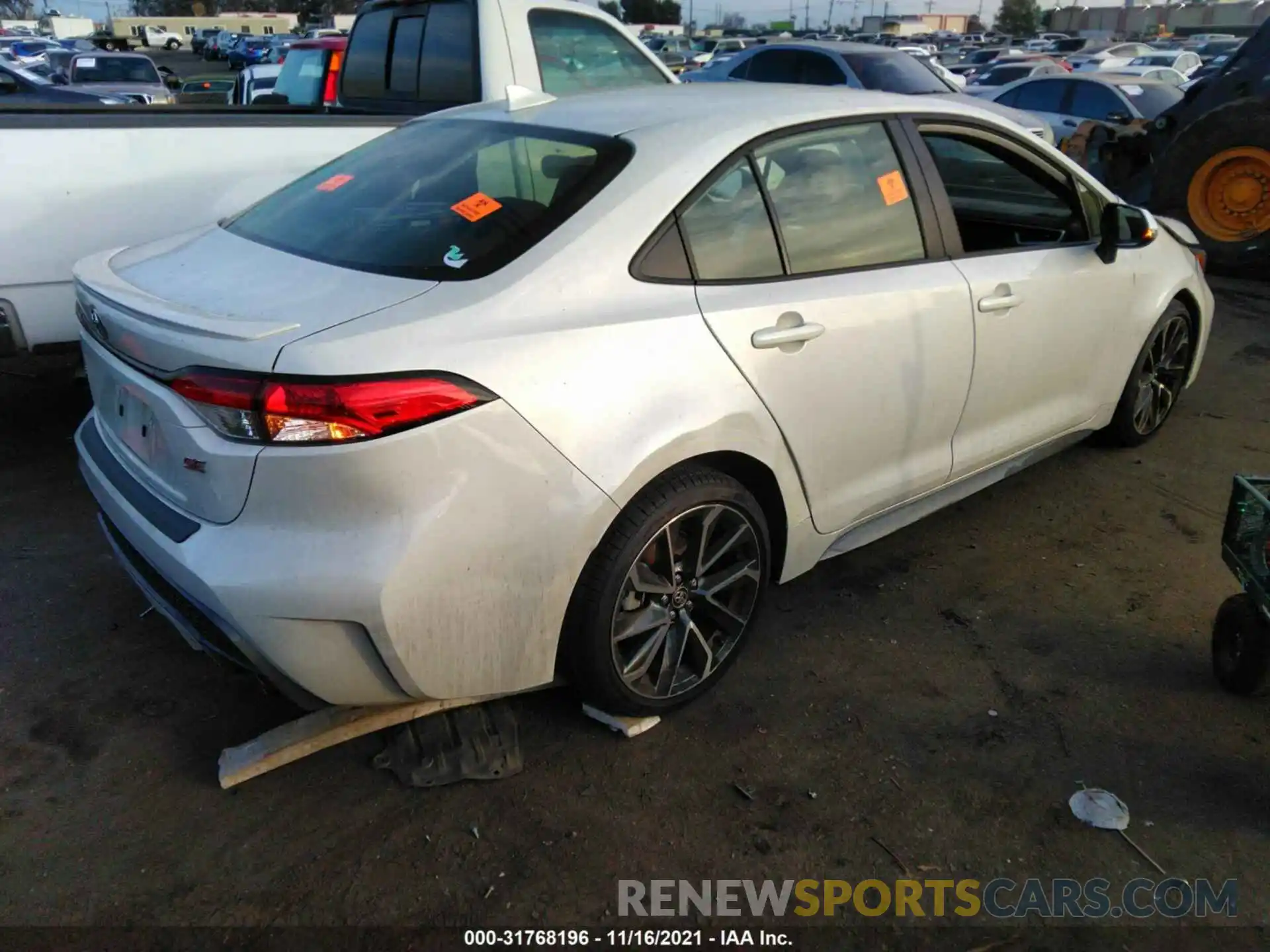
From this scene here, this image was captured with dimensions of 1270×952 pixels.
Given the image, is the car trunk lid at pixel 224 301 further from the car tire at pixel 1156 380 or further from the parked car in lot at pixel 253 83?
the parked car in lot at pixel 253 83

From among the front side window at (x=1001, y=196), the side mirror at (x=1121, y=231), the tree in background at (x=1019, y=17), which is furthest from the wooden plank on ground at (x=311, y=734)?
the tree in background at (x=1019, y=17)

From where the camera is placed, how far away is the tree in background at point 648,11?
7762cm

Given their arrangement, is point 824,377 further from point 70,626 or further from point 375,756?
point 70,626

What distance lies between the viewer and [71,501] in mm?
4312

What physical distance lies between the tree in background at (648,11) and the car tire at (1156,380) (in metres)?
77.5

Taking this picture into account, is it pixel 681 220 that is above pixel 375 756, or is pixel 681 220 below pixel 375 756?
above

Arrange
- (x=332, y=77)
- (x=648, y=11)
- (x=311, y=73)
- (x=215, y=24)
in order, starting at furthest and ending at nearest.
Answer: (x=648, y=11) < (x=215, y=24) < (x=311, y=73) < (x=332, y=77)

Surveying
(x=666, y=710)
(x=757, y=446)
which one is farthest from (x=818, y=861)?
(x=757, y=446)

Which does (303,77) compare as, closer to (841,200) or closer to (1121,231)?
(841,200)

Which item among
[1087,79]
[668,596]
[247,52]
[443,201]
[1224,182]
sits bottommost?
[247,52]

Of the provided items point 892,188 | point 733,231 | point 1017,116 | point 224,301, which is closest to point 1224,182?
point 1017,116

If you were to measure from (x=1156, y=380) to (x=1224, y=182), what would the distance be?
14.9ft

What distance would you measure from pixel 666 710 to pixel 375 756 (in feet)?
2.69

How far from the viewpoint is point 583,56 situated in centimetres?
602
